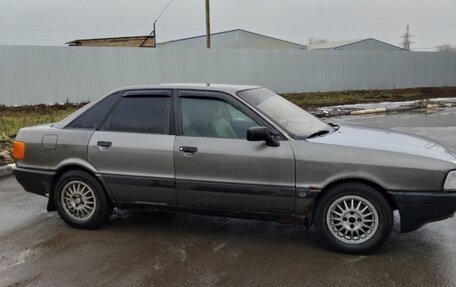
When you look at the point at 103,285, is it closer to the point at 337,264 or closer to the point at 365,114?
the point at 337,264

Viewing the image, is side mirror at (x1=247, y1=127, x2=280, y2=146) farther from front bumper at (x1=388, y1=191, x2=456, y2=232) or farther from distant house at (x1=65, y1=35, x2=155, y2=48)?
distant house at (x1=65, y1=35, x2=155, y2=48)

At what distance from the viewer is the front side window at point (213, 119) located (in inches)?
171

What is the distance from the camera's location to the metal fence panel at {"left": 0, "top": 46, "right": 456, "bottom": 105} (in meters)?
18.2

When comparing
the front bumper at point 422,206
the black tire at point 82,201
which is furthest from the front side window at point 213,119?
the front bumper at point 422,206

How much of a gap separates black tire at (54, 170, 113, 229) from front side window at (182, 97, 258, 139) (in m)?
1.18

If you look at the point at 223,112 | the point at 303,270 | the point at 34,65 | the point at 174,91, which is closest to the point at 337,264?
the point at 303,270

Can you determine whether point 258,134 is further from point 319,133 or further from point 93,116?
point 93,116

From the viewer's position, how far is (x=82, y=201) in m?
4.86

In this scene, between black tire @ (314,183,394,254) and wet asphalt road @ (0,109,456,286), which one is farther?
black tire @ (314,183,394,254)

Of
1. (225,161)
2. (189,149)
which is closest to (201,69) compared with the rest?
(189,149)

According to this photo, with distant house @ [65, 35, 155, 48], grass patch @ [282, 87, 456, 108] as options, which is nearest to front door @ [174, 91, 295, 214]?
grass patch @ [282, 87, 456, 108]

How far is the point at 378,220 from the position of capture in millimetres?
3980

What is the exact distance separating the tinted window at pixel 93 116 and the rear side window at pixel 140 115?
0.09 meters

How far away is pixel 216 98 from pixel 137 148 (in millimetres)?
948
